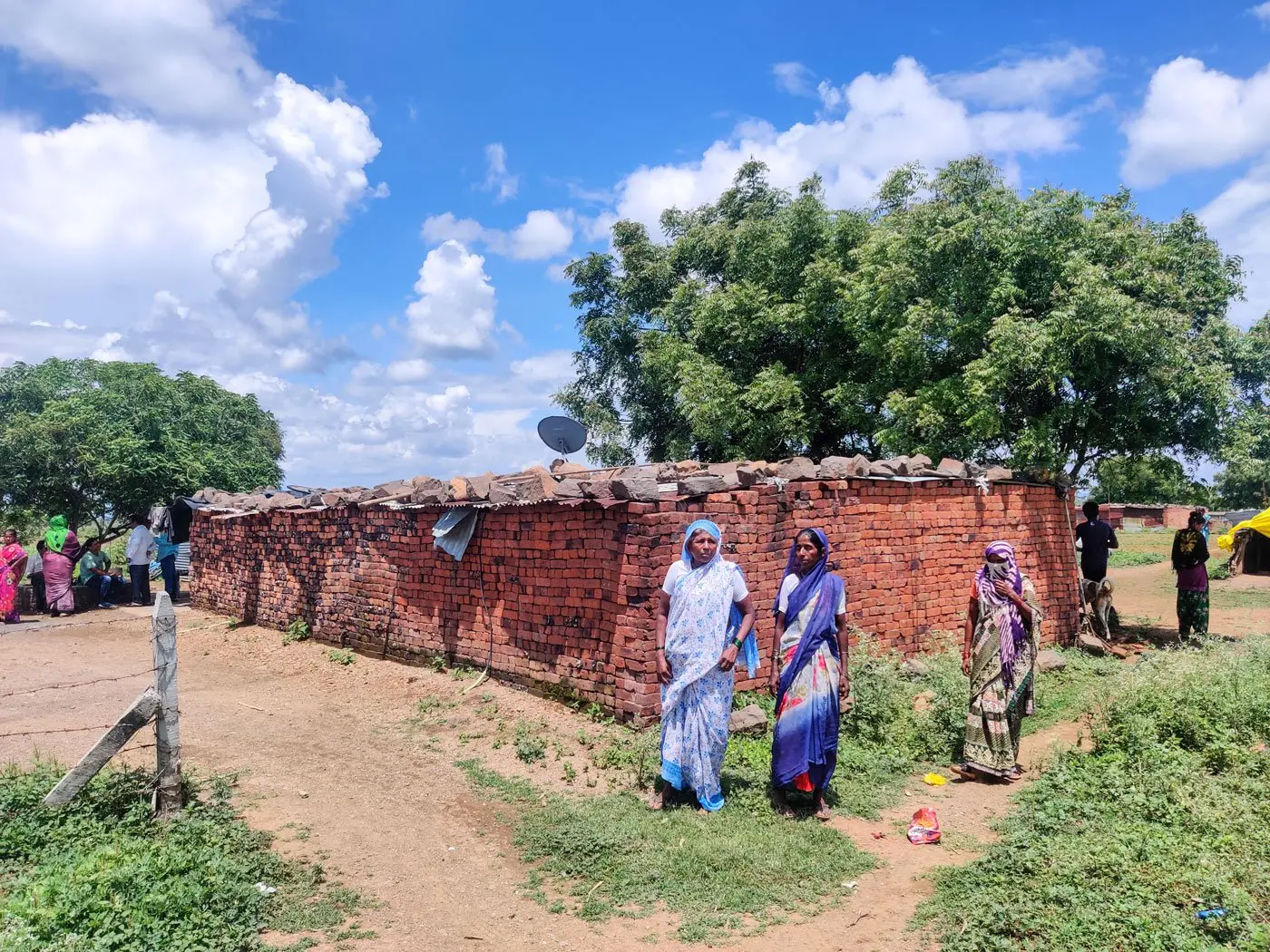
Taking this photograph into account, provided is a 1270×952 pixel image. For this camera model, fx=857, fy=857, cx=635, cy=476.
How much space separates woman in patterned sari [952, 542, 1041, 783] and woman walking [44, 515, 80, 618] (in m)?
13.2

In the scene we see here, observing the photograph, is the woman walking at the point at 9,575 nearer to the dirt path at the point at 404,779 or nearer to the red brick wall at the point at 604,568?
the dirt path at the point at 404,779

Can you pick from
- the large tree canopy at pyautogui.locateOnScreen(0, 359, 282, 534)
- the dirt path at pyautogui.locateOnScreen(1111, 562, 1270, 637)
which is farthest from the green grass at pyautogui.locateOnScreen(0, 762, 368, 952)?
the large tree canopy at pyautogui.locateOnScreen(0, 359, 282, 534)

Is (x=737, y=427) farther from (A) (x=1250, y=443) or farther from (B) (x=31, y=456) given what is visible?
(B) (x=31, y=456)

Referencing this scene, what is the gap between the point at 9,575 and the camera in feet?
41.3

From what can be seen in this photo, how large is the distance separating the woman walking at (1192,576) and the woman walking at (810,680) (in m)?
6.91

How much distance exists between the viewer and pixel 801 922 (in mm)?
3885

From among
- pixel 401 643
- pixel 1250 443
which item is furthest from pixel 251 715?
pixel 1250 443

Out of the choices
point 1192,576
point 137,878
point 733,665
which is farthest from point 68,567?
point 1192,576

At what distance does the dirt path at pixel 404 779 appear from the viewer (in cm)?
391

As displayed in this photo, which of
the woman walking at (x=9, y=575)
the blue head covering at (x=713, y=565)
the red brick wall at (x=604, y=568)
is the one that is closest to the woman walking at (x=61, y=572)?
the woman walking at (x=9, y=575)

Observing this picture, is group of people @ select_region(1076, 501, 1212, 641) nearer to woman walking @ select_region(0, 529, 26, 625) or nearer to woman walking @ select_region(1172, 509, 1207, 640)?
woman walking @ select_region(1172, 509, 1207, 640)

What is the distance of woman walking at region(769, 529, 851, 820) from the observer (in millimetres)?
5027

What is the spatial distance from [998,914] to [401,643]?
6667mm

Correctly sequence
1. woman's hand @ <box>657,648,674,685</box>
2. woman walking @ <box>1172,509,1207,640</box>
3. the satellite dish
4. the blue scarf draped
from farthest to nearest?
1. woman walking @ <box>1172,509,1207,640</box>
2. the satellite dish
3. woman's hand @ <box>657,648,674,685</box>
4. the blue scarf draped
